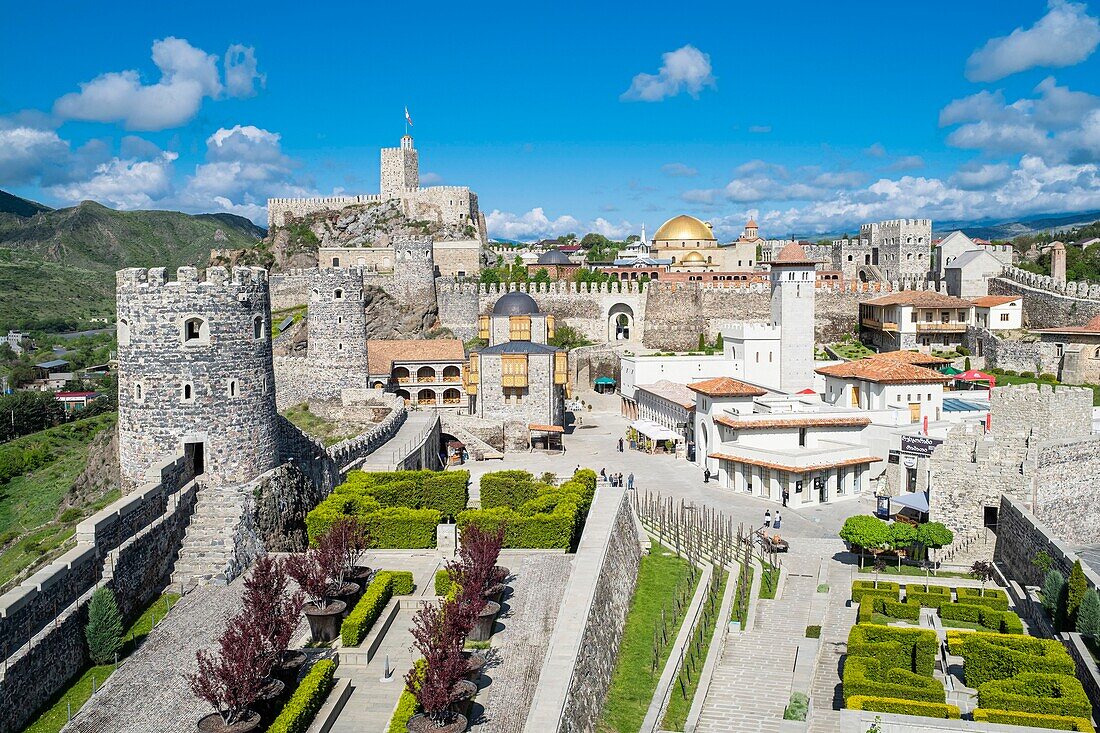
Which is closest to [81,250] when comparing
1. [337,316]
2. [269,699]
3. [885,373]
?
[337,316]

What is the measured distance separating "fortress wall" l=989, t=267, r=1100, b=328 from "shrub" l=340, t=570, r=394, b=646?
3660 centimetres

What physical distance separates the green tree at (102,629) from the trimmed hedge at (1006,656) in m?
12.1

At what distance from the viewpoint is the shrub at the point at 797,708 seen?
13117 millimetres

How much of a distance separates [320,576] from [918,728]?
327 inches

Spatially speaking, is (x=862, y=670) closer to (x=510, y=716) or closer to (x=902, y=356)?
(x=510, y=716)

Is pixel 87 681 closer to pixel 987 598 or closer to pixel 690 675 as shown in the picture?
pixel 690 675

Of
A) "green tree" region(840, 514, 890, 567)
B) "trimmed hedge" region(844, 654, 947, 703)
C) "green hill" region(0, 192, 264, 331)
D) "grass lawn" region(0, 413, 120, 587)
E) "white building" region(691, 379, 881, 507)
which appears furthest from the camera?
"green hill" region(0, 192, 264, 331)

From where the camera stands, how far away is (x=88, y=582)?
11836mm

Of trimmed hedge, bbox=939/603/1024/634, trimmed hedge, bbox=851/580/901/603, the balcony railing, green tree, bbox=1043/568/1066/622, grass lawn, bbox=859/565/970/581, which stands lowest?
grass lawn, bbox=859/565/970/581

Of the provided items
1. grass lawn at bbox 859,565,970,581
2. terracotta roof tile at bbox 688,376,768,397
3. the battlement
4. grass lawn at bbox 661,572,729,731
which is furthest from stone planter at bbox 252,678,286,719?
terracotta roof tile at bbox 688,376,768,397

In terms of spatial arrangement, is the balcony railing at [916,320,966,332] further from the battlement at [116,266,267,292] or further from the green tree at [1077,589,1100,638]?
the battlement at [116,266,267,292]

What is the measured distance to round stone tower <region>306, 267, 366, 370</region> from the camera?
30.7 m

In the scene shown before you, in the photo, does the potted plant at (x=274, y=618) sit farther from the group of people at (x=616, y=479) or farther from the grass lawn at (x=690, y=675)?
the group of people at (x=616, y=479)

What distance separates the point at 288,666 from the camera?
35.9ft
